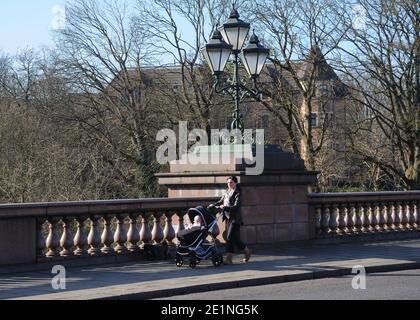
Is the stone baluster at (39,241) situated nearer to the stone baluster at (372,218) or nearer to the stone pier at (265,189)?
the stone pier at (265,189)

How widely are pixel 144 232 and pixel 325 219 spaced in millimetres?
4966

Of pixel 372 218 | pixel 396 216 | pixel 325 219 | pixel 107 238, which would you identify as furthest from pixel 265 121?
pixel 107 238

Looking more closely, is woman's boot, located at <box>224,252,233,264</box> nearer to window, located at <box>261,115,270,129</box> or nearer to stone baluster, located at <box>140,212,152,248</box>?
stone baluster, located at <box>140,212,152,248</box>

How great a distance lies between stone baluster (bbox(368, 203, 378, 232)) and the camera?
19109 mm

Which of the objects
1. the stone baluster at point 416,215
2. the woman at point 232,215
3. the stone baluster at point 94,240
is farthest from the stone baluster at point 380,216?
the stone baluster at point 94,240

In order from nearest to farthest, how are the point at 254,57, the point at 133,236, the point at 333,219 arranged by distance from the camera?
the point at 133,236 < the point at 254,57 < the point at 333,219

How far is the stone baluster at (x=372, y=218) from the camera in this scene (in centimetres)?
1911

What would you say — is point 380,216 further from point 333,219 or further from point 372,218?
point 333,219

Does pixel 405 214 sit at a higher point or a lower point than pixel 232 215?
lower

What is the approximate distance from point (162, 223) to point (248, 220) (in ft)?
5.90

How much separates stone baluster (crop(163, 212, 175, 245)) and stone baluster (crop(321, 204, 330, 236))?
415cm

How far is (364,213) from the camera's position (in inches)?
747
